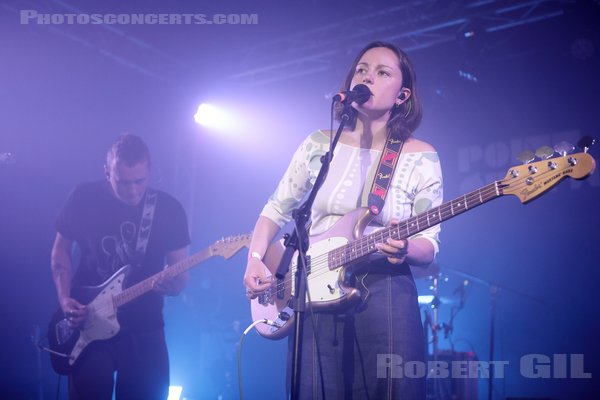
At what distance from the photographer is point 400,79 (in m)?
3.37

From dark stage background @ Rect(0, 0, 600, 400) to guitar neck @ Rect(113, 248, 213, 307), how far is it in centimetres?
279

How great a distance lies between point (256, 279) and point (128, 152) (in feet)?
10.0

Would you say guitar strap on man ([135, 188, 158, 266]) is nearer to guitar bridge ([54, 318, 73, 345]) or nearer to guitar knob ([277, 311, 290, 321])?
guitar bridge ([54, 318, 73, 345])

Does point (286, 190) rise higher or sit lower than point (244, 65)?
lower

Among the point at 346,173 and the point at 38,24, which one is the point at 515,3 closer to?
the point at 346,173

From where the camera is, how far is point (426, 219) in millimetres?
2877

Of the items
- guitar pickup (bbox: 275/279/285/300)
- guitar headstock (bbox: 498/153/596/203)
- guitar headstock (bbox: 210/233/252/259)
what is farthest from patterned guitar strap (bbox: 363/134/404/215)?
guitar headstock (bbox: 210/233/252/259)

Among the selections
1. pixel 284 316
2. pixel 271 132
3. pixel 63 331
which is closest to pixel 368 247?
pixel 284 316

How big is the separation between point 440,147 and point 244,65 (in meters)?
4.06

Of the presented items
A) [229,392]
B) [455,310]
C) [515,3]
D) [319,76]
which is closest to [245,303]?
[229,392]

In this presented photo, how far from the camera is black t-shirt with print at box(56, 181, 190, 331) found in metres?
5.49

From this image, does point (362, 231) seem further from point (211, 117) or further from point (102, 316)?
point (211, 117)

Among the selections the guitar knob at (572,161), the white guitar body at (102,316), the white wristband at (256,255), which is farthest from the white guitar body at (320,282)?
the white guitar body at (102,316)

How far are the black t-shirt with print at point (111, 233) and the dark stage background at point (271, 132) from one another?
2626 mm
